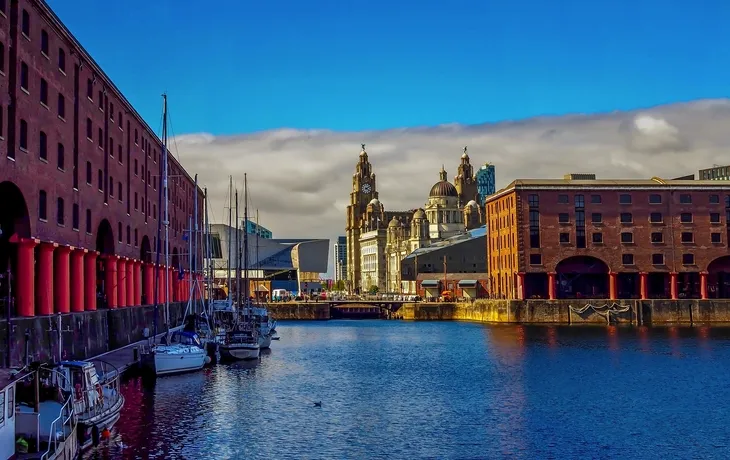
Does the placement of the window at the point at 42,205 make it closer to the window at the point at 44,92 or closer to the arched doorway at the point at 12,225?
the arched doorway at the point at 12,225

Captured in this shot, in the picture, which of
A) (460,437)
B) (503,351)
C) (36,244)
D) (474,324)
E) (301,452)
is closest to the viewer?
(301,452)

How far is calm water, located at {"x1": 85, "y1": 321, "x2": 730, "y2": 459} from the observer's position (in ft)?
124

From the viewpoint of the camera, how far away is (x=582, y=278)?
123 meters

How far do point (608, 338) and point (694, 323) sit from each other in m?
26.1

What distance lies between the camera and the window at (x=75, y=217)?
58300 millimetres

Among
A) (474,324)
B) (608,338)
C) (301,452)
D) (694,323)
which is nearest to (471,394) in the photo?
(301,452)

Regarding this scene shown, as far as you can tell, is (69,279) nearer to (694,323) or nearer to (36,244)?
(36,244)

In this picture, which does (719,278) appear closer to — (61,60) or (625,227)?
(625,227)

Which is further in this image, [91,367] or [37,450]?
[91,367]

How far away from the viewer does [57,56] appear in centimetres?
5503

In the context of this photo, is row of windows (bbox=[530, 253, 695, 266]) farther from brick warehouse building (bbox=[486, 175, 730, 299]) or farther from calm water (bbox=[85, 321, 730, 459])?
calm water (bbox=[85, 321, 730, 459])

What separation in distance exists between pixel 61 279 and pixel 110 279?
1710 cm

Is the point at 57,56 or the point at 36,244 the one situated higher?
the point at 57,56

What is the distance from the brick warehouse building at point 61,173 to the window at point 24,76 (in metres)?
0.06
